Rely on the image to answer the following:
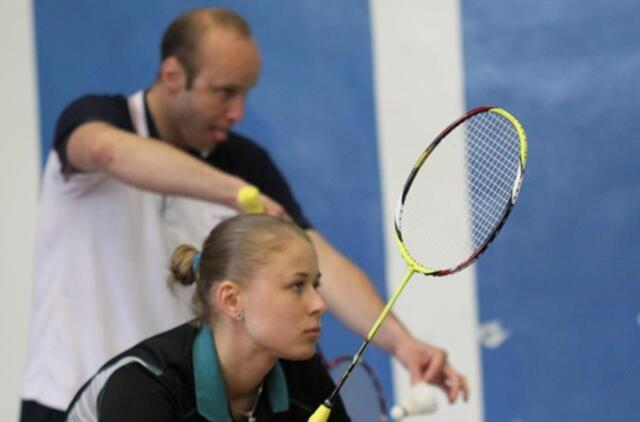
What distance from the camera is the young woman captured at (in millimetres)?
2441

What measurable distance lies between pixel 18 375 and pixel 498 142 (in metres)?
1.47

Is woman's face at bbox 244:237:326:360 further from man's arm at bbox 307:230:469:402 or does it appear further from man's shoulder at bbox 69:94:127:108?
man's shoulder at bbox 69:94:127:108

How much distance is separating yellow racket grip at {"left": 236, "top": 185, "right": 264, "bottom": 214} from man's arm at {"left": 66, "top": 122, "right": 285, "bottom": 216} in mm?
37

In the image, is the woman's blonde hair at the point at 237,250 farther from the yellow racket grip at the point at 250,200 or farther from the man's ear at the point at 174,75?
the man's ear at the point at 174,75

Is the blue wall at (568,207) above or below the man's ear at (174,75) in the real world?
below

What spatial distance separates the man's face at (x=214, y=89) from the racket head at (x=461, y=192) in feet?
1.35

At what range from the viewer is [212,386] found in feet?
8.01

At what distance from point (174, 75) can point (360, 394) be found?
758mm

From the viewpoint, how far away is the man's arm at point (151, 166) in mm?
2771

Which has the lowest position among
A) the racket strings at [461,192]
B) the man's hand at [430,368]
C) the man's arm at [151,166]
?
the man's hand at [430,368]

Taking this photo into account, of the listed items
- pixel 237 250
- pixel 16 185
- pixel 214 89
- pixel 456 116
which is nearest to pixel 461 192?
pixel 456 116

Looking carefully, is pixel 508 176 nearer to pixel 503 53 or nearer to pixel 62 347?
pixel 503 53

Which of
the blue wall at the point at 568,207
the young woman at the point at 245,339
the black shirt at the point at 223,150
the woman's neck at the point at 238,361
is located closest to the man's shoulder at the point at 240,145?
the black shirt at the point at 223,150

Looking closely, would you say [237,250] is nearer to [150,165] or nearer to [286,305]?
[286,305]
